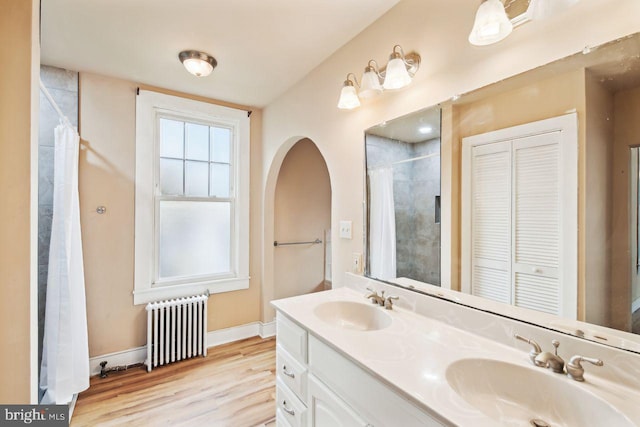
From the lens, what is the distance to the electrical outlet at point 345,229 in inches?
72.9

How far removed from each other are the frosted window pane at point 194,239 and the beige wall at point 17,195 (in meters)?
1.73

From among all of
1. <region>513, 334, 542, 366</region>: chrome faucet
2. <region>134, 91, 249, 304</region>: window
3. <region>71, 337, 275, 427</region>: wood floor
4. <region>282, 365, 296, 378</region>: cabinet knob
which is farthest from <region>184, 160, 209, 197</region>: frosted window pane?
<region>513, 334, 542, 366</region>: chrome faucet

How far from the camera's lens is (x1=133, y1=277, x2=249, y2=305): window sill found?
7.92 ft

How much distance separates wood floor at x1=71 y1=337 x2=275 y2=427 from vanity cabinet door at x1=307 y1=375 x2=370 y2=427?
2.61 feet

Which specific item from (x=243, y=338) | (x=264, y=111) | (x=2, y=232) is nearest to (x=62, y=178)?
(x=2, y=232)

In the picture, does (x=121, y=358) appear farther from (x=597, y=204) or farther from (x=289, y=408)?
(x=597, y=204)

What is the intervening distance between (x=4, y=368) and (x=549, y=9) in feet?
6.58

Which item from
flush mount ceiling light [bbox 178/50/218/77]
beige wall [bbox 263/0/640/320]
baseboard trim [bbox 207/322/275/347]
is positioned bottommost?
baseboard trim [bbox 207/322/275/347]

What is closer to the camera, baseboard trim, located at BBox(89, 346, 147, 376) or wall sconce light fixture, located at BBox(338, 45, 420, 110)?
wall sconce light fixture, located at BBox(338, 45, 420, 110)

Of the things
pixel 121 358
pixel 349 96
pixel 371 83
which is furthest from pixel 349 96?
pixel 121 358

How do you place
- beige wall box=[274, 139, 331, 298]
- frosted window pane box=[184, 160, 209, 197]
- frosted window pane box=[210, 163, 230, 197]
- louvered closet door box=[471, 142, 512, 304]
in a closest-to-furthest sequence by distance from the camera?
louvered closet door box=[471, 142, 512, 304] → frosted window pane box=[184, 160, 209, 197] → frosted window pane box=[210, 163, 230, 197] → beige wall box=[274, 139, 331, 298]

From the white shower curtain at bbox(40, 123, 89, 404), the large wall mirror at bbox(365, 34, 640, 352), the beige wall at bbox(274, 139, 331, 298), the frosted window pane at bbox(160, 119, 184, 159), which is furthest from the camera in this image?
the beige wall at bbox(274, 139, 331, 298)

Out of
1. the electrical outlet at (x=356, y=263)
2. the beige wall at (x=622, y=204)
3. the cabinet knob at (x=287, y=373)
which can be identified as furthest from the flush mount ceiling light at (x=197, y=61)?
the beige wall at (x=622, y=204)

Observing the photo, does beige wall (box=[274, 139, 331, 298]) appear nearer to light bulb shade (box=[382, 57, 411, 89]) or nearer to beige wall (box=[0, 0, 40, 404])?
light bulb shade (box=[382, 57, 411, 89])
